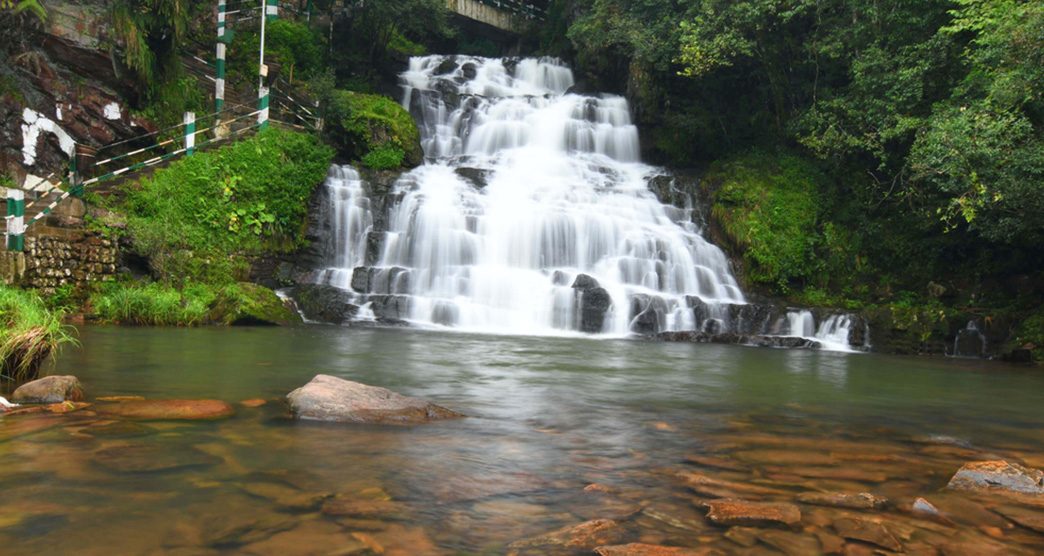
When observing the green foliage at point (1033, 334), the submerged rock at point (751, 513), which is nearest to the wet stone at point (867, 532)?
the submerged rock at point (751, 513)

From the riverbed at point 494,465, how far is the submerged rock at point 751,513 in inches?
2.6

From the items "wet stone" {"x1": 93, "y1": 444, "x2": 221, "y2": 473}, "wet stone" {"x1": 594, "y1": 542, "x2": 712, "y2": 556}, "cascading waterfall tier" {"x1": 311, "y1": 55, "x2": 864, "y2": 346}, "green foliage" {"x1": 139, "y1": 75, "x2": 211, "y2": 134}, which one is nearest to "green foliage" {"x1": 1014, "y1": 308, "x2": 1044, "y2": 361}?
"cascading waterfall tier" {"x1": 311, "y1": 55, "x2": 864, "y2": 346}

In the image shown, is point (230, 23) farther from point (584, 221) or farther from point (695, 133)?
point (695, 133)

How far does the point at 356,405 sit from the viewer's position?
5.39 meters

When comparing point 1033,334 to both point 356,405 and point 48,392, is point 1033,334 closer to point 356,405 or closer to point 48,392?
point 356,405

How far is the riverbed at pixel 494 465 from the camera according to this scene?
318 cm

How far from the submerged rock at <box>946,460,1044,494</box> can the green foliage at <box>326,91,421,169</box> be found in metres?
18.3

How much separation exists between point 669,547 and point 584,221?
16343 millimetres

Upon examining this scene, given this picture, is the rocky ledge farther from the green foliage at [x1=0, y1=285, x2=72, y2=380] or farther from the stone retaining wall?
the green foliage at [x1=0, y1=285, x2=72, y2=380]

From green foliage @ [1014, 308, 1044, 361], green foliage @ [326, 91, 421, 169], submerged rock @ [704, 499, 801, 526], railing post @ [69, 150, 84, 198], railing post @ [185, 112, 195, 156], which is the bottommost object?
submerged rock @ [704, 499, 801, 526]

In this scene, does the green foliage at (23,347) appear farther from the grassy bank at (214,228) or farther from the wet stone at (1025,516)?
the grassy bank at (214,228)

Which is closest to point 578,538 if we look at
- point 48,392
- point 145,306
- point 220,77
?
point 48,392

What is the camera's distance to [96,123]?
54.6 ft

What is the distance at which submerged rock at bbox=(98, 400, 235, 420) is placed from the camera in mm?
5129
